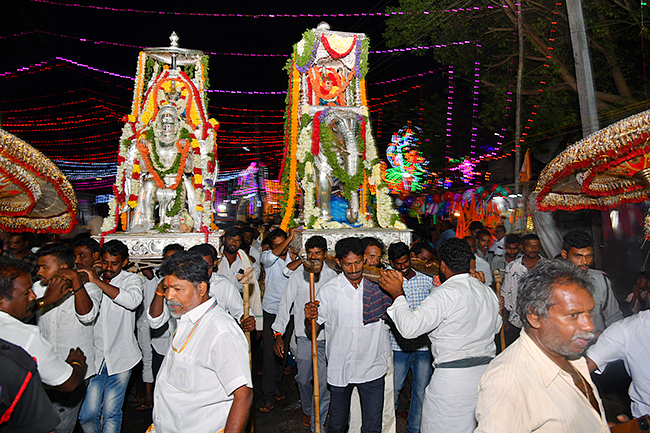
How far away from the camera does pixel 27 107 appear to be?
1283 centimetres

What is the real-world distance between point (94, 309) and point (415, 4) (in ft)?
42.7

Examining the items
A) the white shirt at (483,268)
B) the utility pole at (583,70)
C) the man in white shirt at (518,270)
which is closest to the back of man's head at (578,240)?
the man in white shirt at (518,270)

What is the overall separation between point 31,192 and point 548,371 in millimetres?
5224

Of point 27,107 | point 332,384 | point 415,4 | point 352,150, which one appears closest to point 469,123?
point 415,4

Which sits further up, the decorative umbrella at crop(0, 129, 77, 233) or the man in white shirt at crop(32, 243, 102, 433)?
the decorative umbrella at crop(0, 129, 77, 233)

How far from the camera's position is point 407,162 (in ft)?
66.0

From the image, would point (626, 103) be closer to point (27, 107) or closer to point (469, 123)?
point (469, 123)

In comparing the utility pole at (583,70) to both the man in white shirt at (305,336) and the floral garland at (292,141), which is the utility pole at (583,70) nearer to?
the floral garland at (292,141)

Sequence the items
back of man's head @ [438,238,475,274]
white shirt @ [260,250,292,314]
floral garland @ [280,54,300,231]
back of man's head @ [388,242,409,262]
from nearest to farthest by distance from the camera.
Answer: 1. back of man's head @ [438,238,475,274]
2. back of man's head @ [388,242,409,262]
3. white shirt @ [260,250,292,314]
4. floral garland @ [280,54,300,231]

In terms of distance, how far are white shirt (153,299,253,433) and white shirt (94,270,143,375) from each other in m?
1.68

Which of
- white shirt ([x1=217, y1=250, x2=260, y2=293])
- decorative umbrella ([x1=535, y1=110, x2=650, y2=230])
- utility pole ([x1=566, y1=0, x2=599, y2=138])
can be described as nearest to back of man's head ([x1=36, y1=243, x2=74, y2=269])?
white shirt ([x1=217, y1=250, x2=260, y2=293])

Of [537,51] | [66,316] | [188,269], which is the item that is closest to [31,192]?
[66,316]

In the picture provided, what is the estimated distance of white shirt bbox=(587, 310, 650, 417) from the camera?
277cm

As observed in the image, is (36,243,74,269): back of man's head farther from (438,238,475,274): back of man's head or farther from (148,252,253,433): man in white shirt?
(438,238,475,274): back of man's head
